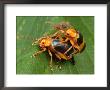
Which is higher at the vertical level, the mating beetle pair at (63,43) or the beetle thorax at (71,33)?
the beetle thorax at (71,33)

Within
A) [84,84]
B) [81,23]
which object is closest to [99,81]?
[84,84]

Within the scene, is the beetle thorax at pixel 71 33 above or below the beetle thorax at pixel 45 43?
above

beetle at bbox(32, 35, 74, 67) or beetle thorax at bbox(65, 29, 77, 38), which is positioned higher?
beetle thorax at bbox(65, 29, 77, 38)

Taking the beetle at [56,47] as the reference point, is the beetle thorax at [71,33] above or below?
above
